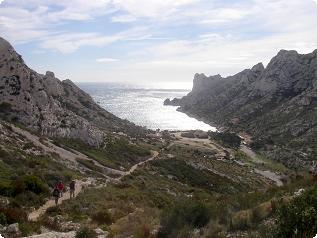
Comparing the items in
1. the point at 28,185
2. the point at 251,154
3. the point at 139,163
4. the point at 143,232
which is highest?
the point at 143,232

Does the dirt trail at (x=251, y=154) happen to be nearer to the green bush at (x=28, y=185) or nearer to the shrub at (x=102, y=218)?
the green bush at (x=28, y=185)

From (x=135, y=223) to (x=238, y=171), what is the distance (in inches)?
2555

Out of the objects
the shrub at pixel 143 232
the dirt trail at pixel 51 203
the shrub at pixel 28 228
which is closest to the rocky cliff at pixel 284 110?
the dirt trail at pixel 51 203

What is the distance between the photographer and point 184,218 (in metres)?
14.5

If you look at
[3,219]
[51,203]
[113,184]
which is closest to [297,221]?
[3,219]

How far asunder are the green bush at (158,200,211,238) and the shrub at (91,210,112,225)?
6.66 metres

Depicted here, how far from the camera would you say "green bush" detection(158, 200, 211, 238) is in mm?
14078

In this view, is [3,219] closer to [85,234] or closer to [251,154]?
[85,234]

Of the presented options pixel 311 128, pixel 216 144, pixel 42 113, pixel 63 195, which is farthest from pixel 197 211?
pixel 311 128

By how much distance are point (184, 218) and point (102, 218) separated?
25.8 feet

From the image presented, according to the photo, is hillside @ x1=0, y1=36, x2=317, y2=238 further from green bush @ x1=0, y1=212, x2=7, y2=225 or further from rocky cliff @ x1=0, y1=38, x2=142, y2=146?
rocky cliff @ x1=0, y1=38, x2=142, y2=146

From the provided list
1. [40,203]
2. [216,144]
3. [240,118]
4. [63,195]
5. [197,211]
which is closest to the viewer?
[197,211]

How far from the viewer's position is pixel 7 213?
18578mm

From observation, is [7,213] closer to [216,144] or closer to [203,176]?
[203,176]
